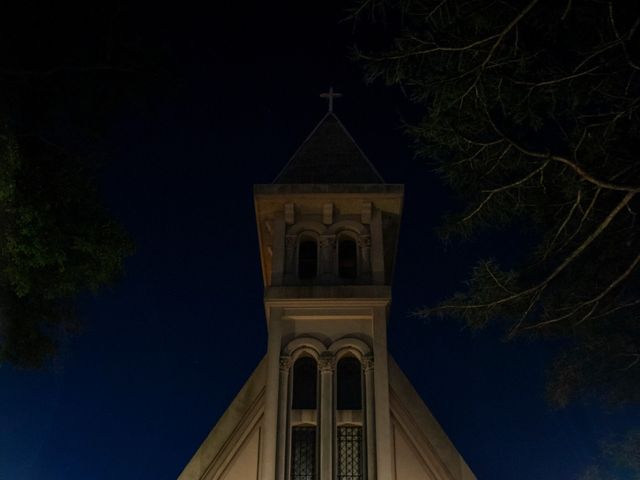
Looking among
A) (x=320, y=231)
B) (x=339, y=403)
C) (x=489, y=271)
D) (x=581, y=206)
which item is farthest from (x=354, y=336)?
(x=581, y=206)

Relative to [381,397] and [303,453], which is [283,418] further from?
[381,397]

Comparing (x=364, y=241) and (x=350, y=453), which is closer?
(x=350, y=453)

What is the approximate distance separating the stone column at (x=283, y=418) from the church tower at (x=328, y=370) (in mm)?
23

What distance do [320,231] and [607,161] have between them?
972 cm

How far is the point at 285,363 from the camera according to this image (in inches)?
779

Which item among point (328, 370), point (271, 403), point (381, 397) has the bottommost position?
point (271, 403)

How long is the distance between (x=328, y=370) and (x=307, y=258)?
3.59 metres

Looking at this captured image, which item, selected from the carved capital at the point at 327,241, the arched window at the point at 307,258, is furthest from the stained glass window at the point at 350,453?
the carved capital at the point at 327,241

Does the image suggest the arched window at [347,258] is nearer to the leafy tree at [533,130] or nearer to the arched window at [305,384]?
the arched window at [305,384]

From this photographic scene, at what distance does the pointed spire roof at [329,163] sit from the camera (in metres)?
23.5

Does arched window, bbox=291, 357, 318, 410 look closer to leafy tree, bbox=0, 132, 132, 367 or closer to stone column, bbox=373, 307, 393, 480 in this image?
stone column, bbox=373, 307, 393, 480

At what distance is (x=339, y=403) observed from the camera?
64.3ft

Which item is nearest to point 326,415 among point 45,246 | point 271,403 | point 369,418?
point 369,418

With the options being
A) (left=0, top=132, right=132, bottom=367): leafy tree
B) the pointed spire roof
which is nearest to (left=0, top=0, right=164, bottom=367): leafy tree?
(left=0, top=132, right=132, bottom=367): leafy tree
